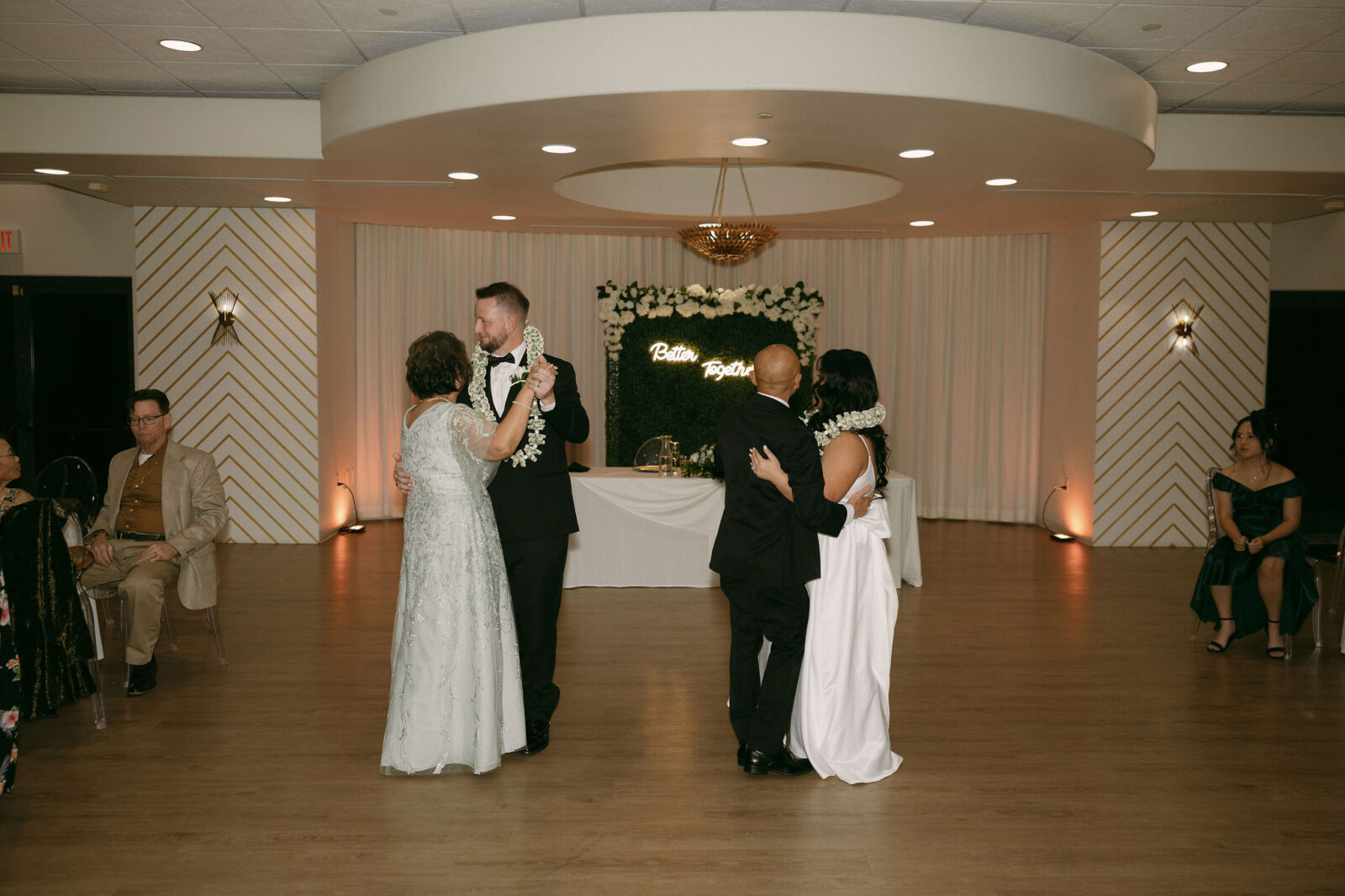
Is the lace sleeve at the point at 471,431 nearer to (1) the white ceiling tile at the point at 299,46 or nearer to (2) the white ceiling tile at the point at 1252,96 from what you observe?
(1) the white ceiling tile at the point at 299,46

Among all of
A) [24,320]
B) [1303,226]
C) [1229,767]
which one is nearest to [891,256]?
[1303,226]

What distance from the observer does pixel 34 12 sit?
4832 millimetres

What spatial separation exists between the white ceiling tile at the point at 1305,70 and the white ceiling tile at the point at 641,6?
325cm

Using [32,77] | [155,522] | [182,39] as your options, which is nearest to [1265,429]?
[155,522]

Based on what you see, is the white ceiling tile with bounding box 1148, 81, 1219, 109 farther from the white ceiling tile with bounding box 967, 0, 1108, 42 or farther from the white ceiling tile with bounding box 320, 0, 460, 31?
the white ceiling tile with bounding box 320, 0, 460, 31

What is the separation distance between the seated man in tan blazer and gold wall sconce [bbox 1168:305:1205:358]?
8119 millimetres

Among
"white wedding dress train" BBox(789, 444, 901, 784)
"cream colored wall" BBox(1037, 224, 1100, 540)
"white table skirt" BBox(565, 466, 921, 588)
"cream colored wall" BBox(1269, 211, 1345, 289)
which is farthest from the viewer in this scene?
"cream colored wall" BBox(1037, 224, 1100, 540)

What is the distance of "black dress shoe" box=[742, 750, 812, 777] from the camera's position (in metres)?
3.95

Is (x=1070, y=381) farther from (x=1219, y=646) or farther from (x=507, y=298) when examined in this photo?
(x=507, y=298)

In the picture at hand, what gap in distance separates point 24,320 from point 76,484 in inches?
87.5

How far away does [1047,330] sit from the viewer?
10.5 metres

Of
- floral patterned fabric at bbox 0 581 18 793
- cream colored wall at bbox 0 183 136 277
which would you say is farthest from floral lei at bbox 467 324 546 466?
cream colored wall at bbox 0 183 136 277

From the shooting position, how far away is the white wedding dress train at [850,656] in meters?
3.89

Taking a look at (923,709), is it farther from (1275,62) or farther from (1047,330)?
(1047,330)
